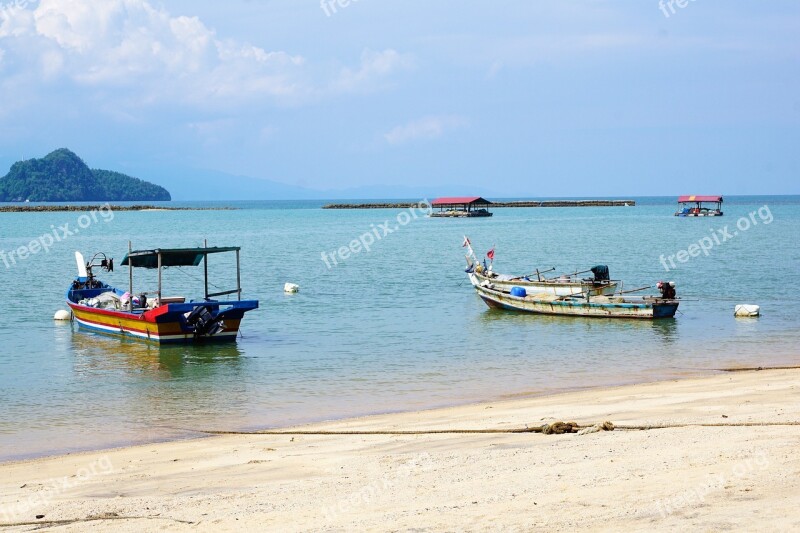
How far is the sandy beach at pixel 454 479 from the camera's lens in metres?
7.68

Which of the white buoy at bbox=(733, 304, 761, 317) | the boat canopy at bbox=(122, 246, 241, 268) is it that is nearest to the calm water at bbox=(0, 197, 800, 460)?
the white buoy at bbox=(733, 304, 761, 317)

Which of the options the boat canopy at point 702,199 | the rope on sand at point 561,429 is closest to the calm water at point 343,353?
the rope on sand at point 561,429

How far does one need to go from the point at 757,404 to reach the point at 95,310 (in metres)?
19.5

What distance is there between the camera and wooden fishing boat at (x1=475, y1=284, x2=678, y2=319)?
2727 cm

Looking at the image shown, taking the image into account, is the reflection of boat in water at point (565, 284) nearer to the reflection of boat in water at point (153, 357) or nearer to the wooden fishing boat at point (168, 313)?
the wooden fishing boat at point (168, 313)

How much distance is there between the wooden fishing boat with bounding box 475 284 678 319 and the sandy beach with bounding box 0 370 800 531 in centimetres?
1396

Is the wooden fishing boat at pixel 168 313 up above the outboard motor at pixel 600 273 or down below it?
below

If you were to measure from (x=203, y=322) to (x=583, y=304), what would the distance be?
482 inches

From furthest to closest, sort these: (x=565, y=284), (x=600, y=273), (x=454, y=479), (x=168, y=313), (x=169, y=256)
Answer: (x=600, y=273)
(x=565, y=284)
(x=169, y=256)
(x=168, y=313)
(x=454, y=479)

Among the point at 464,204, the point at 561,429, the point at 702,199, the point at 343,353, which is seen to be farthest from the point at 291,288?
the point at 702,199

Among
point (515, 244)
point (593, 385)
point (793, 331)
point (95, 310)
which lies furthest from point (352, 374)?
point (515, 244)

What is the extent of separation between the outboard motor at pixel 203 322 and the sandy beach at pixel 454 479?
10623 mm

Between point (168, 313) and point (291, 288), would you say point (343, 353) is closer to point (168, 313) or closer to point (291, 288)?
point (168, 313)

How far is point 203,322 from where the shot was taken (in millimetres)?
23484
